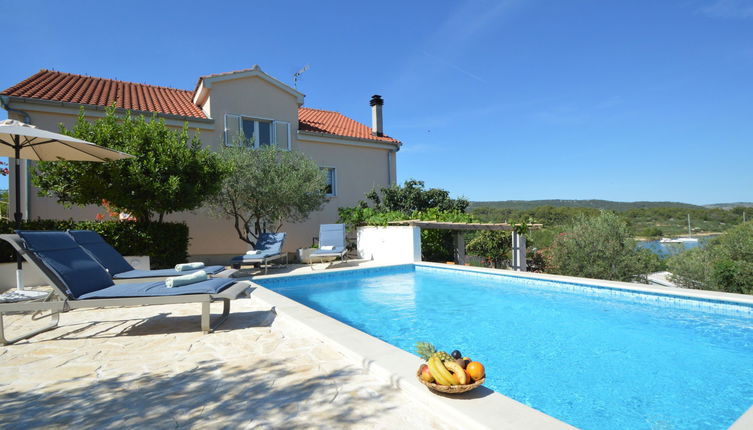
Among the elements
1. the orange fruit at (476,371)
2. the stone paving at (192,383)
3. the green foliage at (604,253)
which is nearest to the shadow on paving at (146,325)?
the stone paving at (192,383)

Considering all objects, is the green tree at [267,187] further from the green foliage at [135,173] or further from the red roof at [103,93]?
the red roof at [103,93]

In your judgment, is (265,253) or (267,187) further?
(267,187)

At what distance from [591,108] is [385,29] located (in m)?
13.0

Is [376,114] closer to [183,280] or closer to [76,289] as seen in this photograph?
[183,280]

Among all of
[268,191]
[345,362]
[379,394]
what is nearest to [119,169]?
[268,191]

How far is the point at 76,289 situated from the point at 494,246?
1555 centimetres

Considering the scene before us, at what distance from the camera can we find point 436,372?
7.66 feet

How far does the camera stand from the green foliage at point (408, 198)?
16422 millimetres

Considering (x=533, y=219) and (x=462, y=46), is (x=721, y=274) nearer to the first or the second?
(x=533, y=219)

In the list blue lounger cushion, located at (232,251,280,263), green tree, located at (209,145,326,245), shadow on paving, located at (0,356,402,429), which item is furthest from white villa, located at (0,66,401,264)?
shadow on paving, located at (0,356,402,429)

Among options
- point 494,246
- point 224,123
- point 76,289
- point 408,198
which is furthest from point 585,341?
point 224,123

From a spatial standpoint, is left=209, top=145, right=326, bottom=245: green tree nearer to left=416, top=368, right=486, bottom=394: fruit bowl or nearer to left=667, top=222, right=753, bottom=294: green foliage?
left=416, top=368, right=486, bottom=394: fruit bowl

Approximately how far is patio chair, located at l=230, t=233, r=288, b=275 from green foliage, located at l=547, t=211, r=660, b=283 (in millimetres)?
9705

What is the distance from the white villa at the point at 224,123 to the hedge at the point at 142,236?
11.0ft
